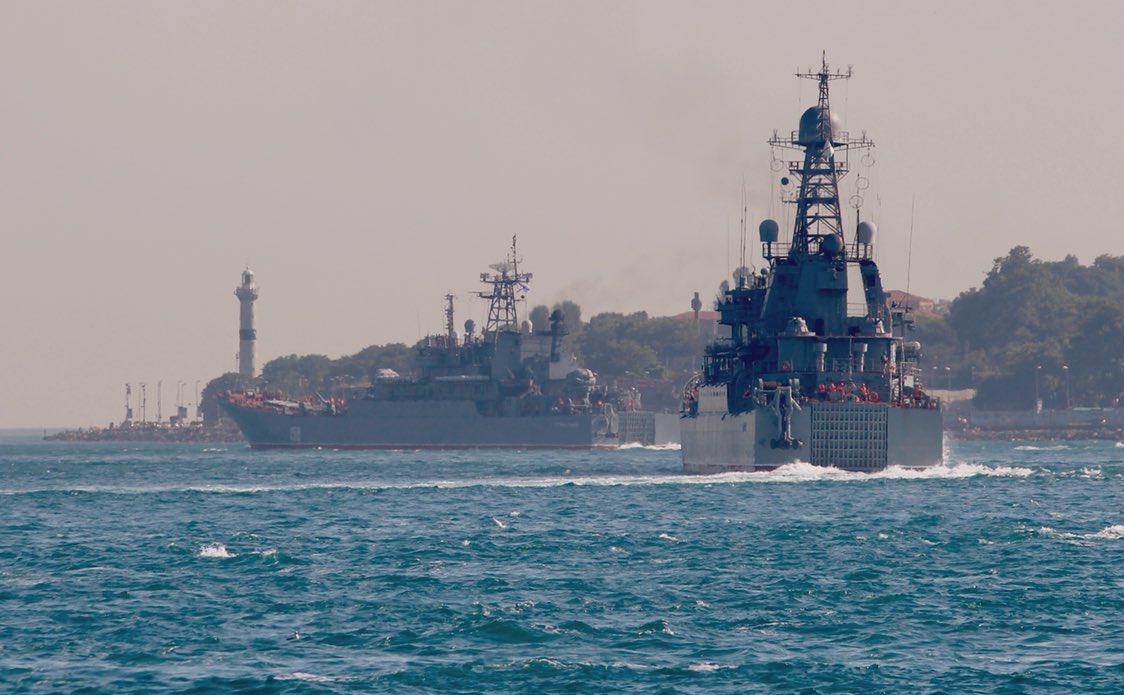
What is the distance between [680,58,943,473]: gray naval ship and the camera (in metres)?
86.8

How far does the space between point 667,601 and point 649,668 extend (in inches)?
324

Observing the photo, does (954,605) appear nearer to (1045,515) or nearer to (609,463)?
(1045,515)

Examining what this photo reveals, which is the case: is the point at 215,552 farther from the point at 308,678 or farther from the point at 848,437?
the point at 848,437

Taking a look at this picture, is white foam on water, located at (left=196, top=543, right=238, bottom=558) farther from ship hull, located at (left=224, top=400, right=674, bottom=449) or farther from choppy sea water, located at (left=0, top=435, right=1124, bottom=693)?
ship hull, located at (left=224, top=400, right=674, bottom=449)

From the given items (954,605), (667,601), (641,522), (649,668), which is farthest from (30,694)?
(641,522)

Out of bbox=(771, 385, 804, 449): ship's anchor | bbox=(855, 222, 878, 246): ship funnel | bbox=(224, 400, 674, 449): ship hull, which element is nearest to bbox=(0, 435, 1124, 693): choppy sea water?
bbox=(771, 385, 804, 449): ship's anchor

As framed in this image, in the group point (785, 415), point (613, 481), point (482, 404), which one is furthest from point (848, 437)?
point (482, 404)

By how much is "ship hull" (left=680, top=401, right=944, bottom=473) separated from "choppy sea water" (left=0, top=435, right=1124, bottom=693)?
9.49m

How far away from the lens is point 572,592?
4241cm

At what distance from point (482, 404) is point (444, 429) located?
15.3 feet

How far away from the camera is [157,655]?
34031 mm

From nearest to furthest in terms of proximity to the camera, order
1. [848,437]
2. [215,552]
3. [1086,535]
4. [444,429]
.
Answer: [215,552]
[1086,535]
[848,437]
[444,429]

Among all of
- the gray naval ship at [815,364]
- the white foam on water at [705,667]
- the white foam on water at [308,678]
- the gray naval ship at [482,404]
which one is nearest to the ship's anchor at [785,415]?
A: the gray naval ship at [815,364]

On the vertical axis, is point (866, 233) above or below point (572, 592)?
above
